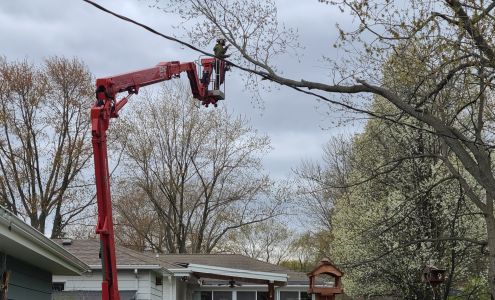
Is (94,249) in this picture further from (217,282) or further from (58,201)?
(58,201)

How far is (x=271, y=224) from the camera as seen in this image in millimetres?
58375

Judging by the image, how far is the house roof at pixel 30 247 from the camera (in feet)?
22.0

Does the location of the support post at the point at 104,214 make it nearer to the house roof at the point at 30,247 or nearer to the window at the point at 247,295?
the house roof at the point at 30,247

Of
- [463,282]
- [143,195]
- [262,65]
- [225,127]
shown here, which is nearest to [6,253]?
[262,65]

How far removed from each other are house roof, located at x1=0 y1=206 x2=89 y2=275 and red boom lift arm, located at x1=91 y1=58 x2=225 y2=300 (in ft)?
2.08

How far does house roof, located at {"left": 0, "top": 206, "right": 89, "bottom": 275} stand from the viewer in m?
6.70

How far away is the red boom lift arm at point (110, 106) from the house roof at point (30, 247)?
633mm

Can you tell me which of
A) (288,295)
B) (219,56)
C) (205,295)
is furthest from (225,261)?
(219,56)

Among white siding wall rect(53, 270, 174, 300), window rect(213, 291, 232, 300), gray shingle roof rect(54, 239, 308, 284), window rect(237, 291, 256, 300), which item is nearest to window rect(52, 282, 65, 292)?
white siding wall rect(53, 270, 174, 300)

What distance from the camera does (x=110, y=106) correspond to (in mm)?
10570

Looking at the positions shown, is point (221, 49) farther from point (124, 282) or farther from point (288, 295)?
point (288, 295)

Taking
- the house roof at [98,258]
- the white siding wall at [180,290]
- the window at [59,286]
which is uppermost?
the house roof at [98,258]

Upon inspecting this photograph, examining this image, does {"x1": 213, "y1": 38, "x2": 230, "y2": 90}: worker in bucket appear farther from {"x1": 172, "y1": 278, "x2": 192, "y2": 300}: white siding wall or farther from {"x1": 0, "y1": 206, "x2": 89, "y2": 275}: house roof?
{"x1": 172, "y1": 278, "x2": 192, "y2": 300}: white siding wall

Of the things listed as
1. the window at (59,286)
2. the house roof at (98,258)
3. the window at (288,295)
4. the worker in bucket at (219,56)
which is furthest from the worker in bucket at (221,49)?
the window at (288,295)
